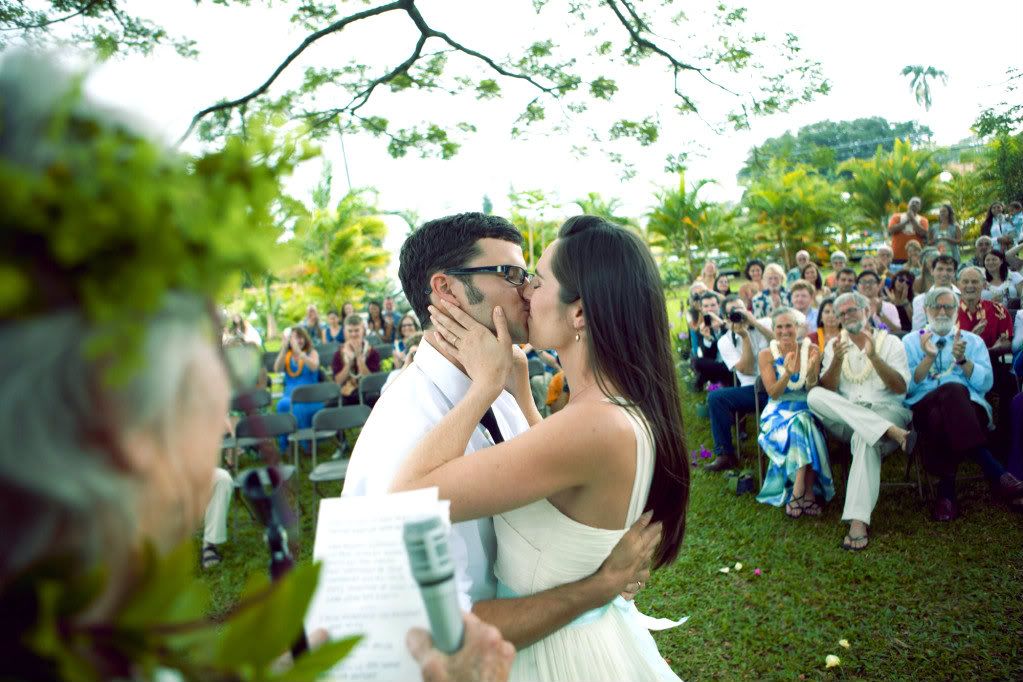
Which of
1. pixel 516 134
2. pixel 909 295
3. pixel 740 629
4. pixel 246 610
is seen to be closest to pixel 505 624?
pixel 246 610

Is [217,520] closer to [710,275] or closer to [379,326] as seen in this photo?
[379,326]

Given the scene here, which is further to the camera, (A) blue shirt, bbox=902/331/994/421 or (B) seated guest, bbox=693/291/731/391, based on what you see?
(B) seated guest, bbox=693/291/731/391

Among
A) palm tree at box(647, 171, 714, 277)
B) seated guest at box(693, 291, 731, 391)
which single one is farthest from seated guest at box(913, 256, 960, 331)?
palm tree at box(647, 171, 714, 277)

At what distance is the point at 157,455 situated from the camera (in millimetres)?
692

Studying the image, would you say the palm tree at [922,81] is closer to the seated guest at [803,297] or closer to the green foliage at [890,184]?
the green foliage at [890,184]

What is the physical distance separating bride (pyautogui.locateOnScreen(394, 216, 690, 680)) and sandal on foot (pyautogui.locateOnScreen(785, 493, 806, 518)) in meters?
5.00

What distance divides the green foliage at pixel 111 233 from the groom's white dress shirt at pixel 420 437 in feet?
4.70

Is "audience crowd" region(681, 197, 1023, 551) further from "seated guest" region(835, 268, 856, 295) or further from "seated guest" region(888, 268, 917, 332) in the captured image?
"seated guest" region(888, 268, 917, 332)

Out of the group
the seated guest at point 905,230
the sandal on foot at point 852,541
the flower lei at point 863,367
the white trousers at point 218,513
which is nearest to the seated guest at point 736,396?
the flower lei at point 863,367

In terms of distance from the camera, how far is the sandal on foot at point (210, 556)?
7055 millimetres

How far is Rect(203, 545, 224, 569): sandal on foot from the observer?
7055mm

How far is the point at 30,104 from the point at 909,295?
11.8 m

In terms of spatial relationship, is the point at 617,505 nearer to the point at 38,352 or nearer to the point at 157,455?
the point at 157,455

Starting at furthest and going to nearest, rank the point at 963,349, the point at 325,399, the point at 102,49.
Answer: the point at 325,399, the point at 963,349, the point at 102,49
